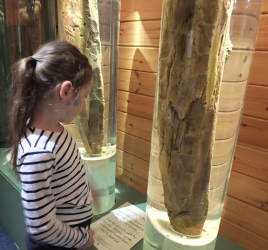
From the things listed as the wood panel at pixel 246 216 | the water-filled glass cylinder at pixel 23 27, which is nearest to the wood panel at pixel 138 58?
the water-filled glass cylinder at pixel 23 27

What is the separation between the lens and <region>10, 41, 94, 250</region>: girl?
552mm

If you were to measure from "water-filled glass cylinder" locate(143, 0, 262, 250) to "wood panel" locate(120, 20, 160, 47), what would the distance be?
43 centimetres

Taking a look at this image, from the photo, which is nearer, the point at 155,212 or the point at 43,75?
the point at 43,75

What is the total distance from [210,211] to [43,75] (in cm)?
61

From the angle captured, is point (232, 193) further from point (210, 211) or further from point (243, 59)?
point (243, 59)

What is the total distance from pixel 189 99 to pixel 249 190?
0.55m

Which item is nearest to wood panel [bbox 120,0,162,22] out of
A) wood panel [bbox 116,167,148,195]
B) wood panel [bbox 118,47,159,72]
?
wood panel [bbox 118,47,159,72]

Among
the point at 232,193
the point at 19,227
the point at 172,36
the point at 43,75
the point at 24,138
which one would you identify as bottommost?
the point at 19,227

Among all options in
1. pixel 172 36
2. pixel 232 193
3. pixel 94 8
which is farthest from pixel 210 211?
pixel 94 8

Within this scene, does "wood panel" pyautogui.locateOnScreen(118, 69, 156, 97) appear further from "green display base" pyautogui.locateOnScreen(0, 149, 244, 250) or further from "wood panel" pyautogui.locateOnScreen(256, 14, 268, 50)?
"green display base" pyautogui.locateOnScreen(0, 149, 244, 250)

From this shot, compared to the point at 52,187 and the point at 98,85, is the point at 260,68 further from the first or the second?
the point at 52,187

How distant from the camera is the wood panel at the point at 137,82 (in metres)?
1.12

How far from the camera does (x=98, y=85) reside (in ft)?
3.30

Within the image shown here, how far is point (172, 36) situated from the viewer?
1.89 ft
